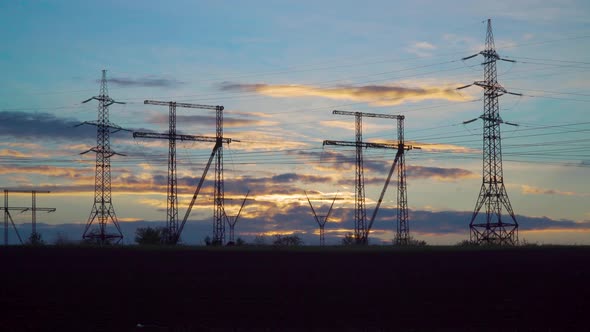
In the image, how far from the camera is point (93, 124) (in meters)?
95.3

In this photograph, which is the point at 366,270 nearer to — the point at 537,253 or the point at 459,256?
the point at 459,256

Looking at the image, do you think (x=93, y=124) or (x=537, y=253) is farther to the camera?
(x=93, y=124)

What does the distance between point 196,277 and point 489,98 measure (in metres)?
48.3

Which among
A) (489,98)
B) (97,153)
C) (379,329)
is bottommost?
(379,329)

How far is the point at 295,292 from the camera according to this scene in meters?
47.1

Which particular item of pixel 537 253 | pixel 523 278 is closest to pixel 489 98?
pixel 537 253

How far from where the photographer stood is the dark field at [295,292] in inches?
1486

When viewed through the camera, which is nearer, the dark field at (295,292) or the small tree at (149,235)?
the dark field at (295,292)

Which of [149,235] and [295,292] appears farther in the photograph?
[149,235]

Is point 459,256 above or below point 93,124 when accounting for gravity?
below

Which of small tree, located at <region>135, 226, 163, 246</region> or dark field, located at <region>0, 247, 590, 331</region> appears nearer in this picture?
dark field, located at <region>0, 247, 590, 331</region>

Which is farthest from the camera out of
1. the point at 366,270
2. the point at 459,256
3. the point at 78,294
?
the point at 459,256

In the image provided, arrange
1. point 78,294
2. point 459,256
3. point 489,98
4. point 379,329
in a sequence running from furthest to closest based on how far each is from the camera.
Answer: point 489,98 → point 459,256 → point 78,294 → point 379,329

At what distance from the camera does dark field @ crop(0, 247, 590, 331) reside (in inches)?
1486
